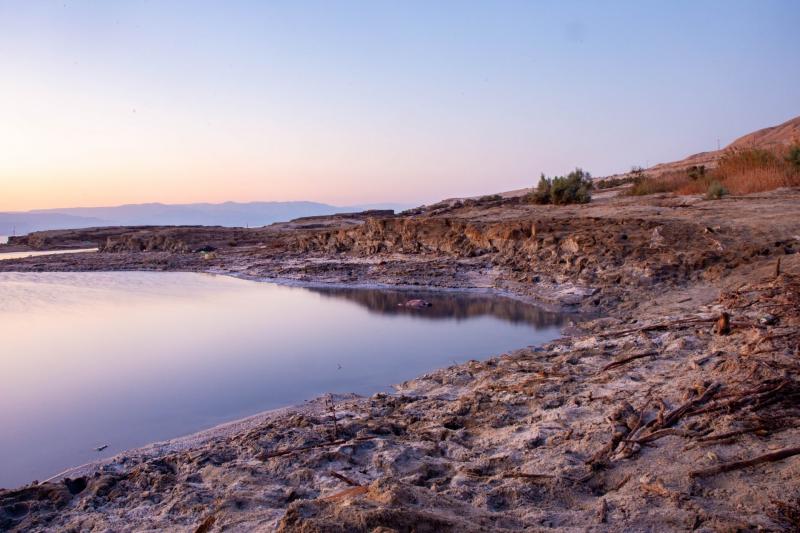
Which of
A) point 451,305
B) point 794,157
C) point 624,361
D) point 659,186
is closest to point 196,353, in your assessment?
point 451,305

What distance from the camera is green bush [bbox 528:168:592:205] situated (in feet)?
61.9

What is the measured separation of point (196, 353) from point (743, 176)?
14.7 meters

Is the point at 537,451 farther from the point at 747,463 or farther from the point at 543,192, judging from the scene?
the point at 543,192

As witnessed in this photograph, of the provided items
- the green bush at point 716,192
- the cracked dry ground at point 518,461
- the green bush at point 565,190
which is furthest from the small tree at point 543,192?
the cracked dry ground at point 518,461

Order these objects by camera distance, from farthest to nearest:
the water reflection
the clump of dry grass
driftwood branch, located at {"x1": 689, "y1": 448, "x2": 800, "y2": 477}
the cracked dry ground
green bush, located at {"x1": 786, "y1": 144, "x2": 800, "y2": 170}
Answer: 1. green bush, located at {"x1": 786, "y1": 144, "x2": 800, "y2": 170}
2. the clump of dry grass
3. the water reflection
4. driftwood branch, located at {"x1": 689, "y1": 448, "x2": 800, "y2": 477}
5. the cracked dry ground

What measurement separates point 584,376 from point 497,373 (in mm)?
894

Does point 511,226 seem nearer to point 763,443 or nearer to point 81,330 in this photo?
point 81,330

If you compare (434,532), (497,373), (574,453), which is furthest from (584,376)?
(434,532)

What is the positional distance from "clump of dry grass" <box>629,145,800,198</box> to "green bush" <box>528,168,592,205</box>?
5.75 feet

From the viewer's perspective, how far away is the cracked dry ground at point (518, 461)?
2977 mm

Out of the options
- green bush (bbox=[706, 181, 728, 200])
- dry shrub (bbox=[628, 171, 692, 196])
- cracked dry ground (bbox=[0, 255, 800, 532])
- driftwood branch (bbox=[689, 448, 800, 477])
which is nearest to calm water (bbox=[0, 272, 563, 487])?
cracked dry ground (bbox=[0, 255, 800, 532])

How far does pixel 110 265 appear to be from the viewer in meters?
21.8

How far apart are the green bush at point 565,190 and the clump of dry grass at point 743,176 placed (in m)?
1.75

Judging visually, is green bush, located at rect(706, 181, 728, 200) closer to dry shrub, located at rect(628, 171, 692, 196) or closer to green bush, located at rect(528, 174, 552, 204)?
dry shrub, located at rect(628, 171, 692, 196)
